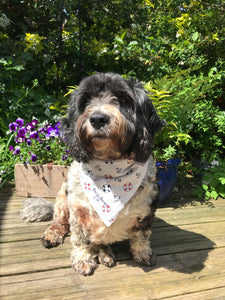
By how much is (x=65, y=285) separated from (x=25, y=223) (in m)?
1.08

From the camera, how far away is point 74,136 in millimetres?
2096

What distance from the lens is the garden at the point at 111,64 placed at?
3842mm

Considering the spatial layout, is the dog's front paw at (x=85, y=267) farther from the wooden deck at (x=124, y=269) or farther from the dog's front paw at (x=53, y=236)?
the dog's front paw at (x=53, y=236)

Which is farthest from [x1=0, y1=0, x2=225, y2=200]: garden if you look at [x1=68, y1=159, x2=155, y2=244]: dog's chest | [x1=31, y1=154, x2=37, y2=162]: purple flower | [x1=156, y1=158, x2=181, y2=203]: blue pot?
[x1=68, y1=159, x2=155, y2=244]: dog's chest

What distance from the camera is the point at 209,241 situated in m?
2.77

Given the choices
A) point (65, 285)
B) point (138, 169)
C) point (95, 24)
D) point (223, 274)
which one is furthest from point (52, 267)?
point (95, 24)

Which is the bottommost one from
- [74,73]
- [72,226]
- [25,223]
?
[25,223]

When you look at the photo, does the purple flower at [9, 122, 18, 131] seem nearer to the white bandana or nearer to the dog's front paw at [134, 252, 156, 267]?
the white bandana

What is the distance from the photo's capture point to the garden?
384 cm

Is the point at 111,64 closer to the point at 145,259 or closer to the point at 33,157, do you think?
the point at 33,157

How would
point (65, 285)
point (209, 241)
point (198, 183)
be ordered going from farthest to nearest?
point (198, 183) → point (209, 241) → point (65, 285)

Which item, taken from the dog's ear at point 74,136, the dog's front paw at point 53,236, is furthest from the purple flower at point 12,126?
the dog's ear at point 74,136

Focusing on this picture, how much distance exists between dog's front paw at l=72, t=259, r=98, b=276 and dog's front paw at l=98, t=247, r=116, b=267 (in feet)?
0.28

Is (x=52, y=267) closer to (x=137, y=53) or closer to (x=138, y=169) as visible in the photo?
(x=138, y=169)
